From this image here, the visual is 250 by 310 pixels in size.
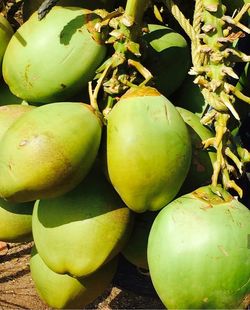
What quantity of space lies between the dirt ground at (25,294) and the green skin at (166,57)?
4.39ft

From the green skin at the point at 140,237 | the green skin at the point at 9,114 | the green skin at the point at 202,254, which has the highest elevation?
the green skin at the point at 9,114

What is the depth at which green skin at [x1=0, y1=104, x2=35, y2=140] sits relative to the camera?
135 cm

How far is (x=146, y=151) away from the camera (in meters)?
1.15

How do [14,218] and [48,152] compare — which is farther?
[14,218]

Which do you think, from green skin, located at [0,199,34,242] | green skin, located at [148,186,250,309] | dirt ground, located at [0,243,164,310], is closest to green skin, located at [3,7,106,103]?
green skin, located at [0,199,34,242]

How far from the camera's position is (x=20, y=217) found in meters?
1.41

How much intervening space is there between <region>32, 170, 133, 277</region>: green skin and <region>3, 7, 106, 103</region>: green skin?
0.71 ft

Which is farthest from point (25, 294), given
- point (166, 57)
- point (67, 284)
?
point (166, 57)

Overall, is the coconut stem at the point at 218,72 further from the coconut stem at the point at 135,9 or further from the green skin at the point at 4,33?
the green skin at the point at 4,33

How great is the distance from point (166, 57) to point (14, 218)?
1.75 ft

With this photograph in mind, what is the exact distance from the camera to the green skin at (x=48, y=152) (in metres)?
1.17

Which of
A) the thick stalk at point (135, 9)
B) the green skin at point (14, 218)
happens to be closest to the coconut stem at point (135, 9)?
the thick stalk at point (135, 9)

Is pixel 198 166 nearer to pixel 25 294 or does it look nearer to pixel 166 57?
pixel 166 57

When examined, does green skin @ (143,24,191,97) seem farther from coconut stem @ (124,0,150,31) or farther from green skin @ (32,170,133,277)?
green skin @ (32,170,133,277)
